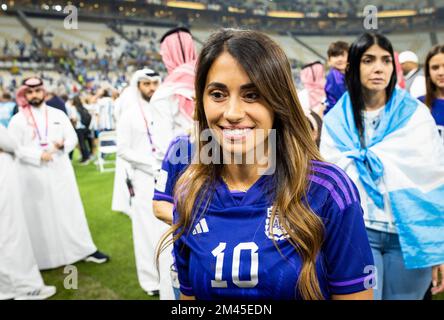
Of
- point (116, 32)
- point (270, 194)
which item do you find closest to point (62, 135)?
point (270, 194)

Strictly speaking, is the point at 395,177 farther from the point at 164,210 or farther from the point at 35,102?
the point at 35,102

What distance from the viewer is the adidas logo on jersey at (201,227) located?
1.05 metres

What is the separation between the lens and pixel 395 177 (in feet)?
5.84

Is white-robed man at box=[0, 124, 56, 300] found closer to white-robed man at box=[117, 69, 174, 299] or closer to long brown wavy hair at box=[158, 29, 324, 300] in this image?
white-robed man at box=[117, 69, 174, 299]

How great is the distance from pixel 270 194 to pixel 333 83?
231cm

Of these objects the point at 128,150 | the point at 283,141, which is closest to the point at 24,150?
the point at 128,150

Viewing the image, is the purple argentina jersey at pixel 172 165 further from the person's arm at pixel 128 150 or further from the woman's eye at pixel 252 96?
the person's arm at pixel 128 150

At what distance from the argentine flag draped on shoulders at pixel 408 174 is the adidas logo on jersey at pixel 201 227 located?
3.31ft

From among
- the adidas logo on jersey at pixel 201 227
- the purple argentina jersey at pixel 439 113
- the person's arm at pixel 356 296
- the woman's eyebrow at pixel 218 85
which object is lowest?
the person's arm at pixel 356 296

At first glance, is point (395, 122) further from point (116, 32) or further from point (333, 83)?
point (116, 32)

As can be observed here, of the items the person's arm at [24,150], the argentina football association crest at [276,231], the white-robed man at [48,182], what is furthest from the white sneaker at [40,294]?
the argentina football association crest at [276,231]

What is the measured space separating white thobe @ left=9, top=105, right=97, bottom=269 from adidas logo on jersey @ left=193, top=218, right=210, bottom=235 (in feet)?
8.84

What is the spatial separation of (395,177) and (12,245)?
108 inches

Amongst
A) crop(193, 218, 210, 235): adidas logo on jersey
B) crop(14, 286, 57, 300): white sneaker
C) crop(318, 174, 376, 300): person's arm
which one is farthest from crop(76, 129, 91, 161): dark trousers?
crop(318, 174, 376, 300): person's arm
